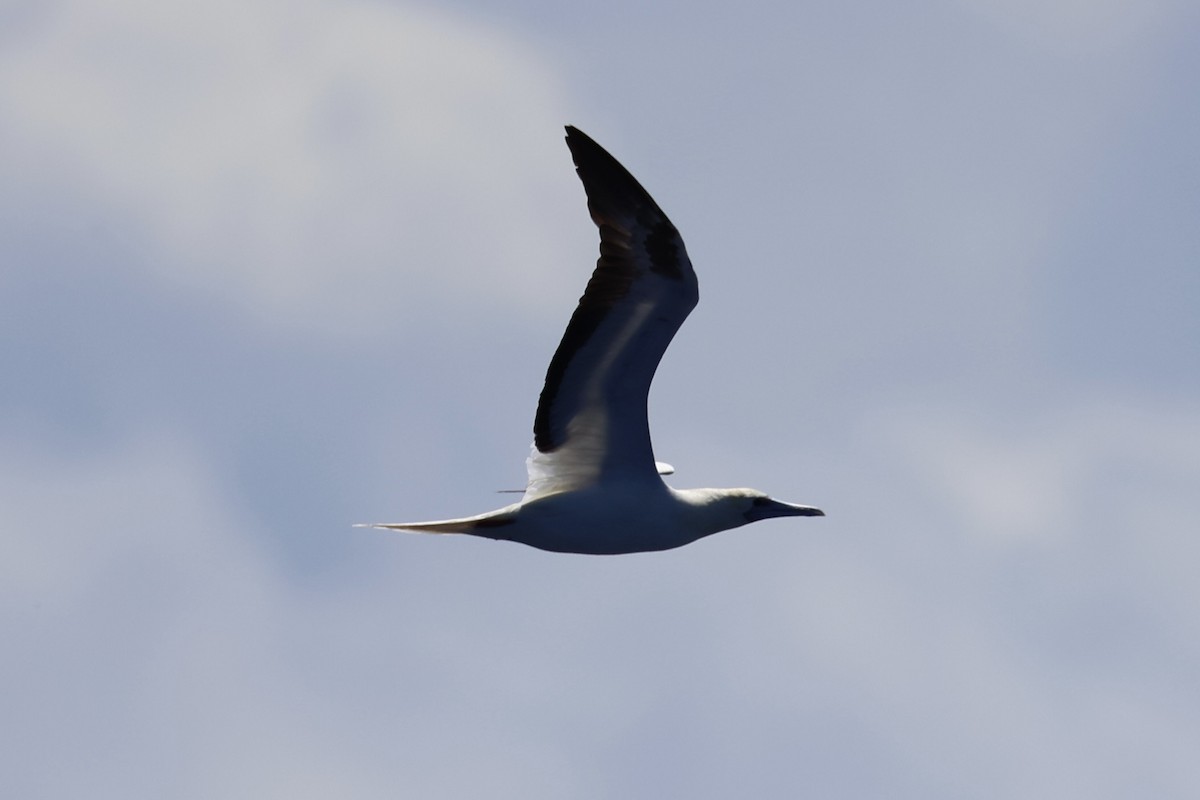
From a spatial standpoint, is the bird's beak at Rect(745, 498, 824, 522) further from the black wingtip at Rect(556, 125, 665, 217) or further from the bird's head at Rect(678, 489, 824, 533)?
the black wingtip at Rect(556, 125, 665, 217)

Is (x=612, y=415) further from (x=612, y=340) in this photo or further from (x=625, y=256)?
(x=625, y=256)

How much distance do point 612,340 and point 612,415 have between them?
0.86m

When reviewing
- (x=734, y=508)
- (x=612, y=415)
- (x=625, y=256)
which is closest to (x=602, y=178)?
(x=625, y=256)

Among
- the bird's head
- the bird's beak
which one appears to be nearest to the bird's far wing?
the bird's head

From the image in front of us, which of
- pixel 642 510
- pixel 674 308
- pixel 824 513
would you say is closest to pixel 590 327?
pixel 674 308

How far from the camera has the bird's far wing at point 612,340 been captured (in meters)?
17.2

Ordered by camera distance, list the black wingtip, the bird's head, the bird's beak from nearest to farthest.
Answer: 1. the black wingtip
2. the bird's head
3. the bird's beak

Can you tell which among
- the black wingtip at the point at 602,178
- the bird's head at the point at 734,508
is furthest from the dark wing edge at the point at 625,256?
the bird's head at the point at 734,508

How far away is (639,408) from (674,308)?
117 cm

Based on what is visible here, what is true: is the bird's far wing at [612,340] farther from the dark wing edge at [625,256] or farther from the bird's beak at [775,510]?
the bird's beak at [775,510]

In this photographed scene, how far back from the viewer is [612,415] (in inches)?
722

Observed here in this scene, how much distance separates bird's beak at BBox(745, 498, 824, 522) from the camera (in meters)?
19.6

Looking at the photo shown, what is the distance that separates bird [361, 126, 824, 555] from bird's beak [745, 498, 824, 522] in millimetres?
29

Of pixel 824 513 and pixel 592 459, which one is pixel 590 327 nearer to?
pixel 592 459
